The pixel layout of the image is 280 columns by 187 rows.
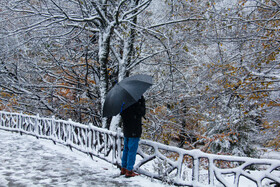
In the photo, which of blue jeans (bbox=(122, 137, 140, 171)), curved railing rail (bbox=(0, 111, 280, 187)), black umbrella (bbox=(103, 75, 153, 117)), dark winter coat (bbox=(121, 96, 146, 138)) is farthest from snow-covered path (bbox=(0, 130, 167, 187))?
black umbrella (bbox=(103, 75, 153, 117))

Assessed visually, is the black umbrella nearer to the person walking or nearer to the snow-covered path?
the person walking

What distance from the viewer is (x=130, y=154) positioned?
593 cm

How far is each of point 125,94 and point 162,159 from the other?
5.73ft

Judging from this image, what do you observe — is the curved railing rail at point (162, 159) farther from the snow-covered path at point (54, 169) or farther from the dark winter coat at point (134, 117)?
the dark winter coat at point (134, 117)

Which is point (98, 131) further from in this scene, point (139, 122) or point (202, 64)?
point (202, 64)

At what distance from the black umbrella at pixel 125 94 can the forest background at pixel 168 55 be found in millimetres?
3755

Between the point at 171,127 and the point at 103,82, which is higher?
the point at 103,82

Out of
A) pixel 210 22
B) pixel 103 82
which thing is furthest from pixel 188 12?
pixel 103 82

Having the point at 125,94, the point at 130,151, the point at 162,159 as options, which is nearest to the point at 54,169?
the point at 130,151

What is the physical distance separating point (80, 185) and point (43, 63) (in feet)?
35.9

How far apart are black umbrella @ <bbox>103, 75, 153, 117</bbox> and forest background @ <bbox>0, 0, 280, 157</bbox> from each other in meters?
3.76

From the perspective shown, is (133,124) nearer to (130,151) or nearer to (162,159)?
(130,151)

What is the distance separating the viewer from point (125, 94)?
548 centimetres

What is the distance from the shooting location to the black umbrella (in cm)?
541
